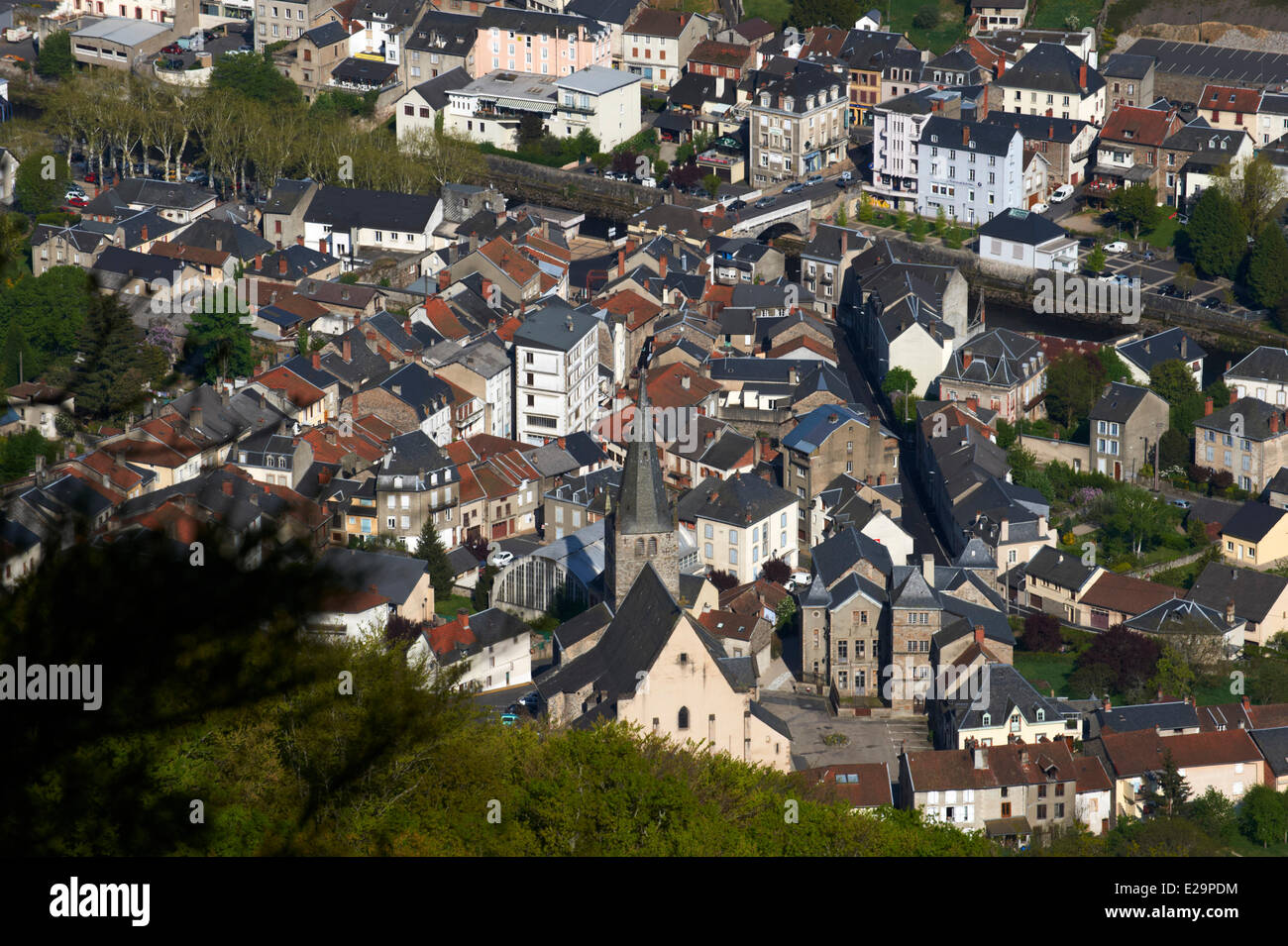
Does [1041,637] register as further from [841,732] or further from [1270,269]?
[1270,269]

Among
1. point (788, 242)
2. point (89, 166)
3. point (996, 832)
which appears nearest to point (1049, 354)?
point (788, 242)

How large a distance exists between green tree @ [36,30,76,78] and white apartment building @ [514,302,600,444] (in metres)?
32.5

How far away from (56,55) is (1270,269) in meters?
42.6

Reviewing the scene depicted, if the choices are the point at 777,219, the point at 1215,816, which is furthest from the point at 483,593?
the point at 777,219

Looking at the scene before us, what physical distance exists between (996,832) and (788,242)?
32.1 metres

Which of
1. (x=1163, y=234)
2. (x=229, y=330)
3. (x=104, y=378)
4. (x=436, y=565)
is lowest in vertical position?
(x=1163, y=234)

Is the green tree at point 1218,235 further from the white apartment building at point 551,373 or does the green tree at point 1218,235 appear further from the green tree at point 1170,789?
the green tree at point 1170,789

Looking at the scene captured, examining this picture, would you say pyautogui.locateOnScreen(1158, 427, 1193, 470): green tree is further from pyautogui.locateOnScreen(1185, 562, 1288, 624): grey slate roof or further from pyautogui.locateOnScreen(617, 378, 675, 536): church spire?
pyautogui.locateOnScreen(617, 378, 675, 536): church spire

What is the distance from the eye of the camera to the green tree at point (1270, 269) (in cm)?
5534

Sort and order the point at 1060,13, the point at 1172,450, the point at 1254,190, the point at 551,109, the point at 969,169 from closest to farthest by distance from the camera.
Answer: the point at 1172,450
the point at 1254,190
the point at 969,169
the point at 551,109
the point at 1060,13

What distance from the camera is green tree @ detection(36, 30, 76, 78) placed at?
7400 cm

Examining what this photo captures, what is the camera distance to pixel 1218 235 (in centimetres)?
5684

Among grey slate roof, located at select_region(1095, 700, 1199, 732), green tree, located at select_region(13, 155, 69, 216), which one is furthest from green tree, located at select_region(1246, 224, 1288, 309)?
green tree, located at select_region(13, 155, 69, 216)

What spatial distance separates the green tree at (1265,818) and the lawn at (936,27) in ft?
142
